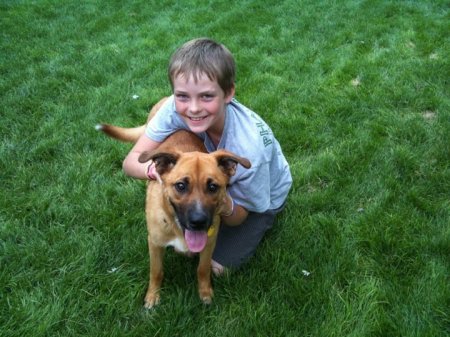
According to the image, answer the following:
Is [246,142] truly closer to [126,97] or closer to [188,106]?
[188,106]

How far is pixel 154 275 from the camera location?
3.15 meters

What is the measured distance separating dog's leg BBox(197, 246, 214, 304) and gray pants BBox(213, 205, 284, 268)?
28 centimetres

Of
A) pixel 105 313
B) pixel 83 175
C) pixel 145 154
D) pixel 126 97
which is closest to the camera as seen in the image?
pixel 145 154

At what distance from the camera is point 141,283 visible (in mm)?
3227

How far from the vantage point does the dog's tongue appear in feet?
9.20

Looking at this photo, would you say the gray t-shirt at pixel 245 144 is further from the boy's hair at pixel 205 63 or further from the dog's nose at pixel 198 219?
the dog's nose at pixel 198 219

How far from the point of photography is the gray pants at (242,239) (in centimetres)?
345

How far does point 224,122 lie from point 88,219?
4.67 ft

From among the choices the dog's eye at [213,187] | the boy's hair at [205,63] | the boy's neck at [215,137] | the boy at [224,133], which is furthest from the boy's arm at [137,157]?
the dog's eye at [213,187]

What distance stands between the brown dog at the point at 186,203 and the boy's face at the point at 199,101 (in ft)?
0.85

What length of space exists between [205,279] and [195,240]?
484mm

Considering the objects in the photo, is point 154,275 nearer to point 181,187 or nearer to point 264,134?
point 181,187

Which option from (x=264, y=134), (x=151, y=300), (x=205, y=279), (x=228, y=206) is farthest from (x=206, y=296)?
(x=264, y=134)

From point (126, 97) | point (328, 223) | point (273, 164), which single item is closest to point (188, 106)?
point (273, 164)
